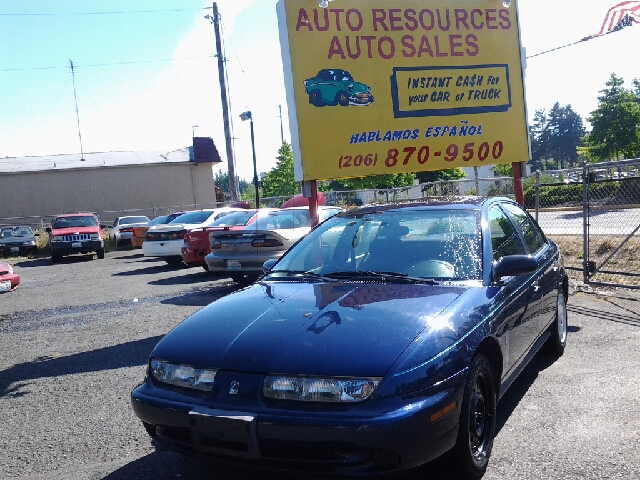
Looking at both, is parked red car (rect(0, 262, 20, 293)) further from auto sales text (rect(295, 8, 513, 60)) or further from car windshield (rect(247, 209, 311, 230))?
auto sales text (rect(295, 8, 513, 60))

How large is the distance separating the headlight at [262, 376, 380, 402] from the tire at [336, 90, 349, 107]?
5.19 metres

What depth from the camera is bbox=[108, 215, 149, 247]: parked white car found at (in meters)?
25.7

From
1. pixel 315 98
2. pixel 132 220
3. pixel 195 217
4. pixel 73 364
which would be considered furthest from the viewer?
pixel 132 220

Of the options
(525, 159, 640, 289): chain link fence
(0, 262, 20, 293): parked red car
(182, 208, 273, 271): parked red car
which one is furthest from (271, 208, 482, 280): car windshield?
(182, 208, 273, 271): parked red car

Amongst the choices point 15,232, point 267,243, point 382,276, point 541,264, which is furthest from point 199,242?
point 15,232

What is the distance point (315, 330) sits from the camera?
3322mm

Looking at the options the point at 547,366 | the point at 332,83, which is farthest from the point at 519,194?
the point at 547,366

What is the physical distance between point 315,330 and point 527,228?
9.29 ft

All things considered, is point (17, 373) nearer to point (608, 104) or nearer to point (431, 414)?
point (431, 414)

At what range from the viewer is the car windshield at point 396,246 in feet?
13.6

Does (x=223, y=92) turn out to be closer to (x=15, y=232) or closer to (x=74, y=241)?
(x=74, y=241)

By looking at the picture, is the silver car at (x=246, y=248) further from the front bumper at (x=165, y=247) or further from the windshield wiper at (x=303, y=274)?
the windshield wiper at (x=303, y=274)

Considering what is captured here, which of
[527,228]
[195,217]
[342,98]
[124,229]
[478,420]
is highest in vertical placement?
[342,98]

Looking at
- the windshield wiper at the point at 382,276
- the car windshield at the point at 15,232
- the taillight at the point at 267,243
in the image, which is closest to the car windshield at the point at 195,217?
the taillight at the point at 267,243
